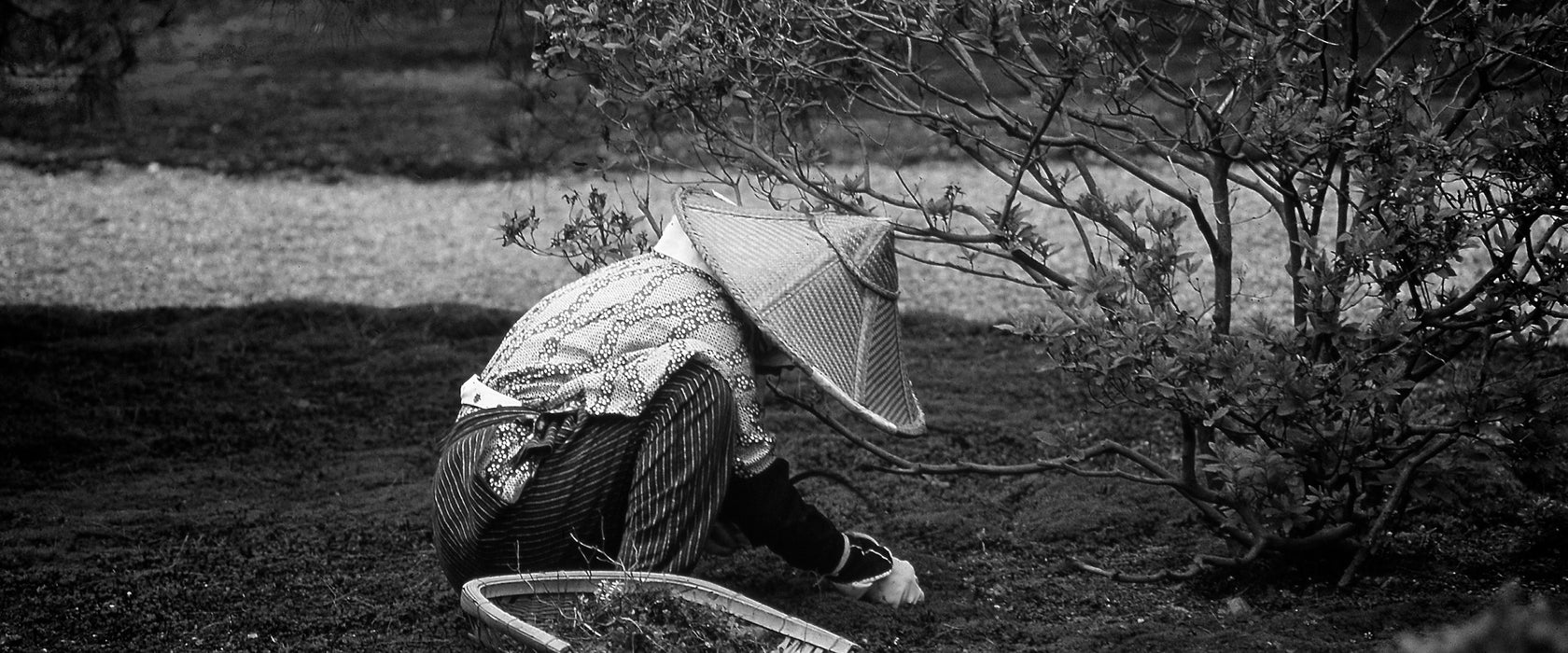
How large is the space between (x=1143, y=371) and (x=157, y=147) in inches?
372

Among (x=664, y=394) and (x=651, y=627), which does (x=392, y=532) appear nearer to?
(x=664, y=394)

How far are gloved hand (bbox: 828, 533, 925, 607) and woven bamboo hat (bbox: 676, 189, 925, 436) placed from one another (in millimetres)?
352

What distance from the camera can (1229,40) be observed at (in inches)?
101

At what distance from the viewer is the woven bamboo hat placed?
92.2 inches

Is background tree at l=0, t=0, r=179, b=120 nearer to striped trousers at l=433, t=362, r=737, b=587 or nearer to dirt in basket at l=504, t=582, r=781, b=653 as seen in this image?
striped trousers at l=433, t=362, r=737, b=587

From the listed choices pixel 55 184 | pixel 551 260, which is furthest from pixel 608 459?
pixel 55 184

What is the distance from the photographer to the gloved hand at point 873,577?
268 centimetres

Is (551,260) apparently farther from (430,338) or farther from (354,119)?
(354,119)

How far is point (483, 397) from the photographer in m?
2.46

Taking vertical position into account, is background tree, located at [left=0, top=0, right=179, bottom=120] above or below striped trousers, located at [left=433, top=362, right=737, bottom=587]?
above

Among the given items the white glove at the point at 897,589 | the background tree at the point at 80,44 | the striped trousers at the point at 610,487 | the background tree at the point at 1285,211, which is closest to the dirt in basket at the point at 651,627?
the striped trousers at the point at 610,487

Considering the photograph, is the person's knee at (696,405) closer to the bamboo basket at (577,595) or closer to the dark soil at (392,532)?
the bamboo basket at (577,595)

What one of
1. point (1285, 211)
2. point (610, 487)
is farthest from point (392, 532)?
point (1285, 211)

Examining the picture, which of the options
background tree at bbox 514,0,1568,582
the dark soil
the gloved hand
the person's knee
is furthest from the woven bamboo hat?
the dark soil
